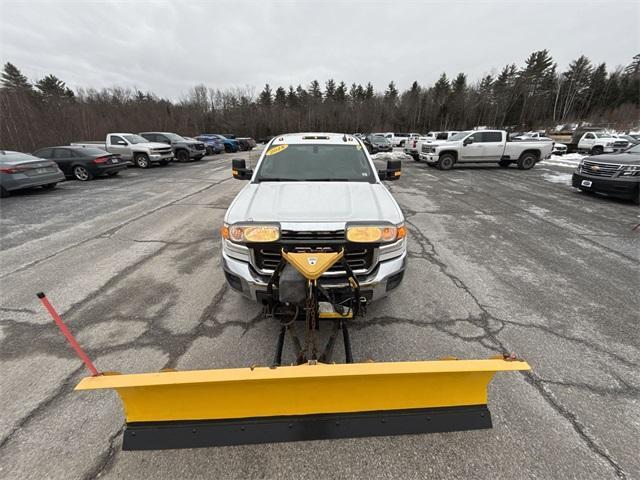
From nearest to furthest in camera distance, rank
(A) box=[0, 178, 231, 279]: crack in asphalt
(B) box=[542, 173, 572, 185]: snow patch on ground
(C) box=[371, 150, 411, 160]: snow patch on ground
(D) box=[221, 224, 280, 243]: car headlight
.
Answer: (D) box=[221, 224, 280, 243]: car headlight < (A) box=[0, 178, 231, 279]: crack in asphalt < (B) box=[542, 173, 572, 185]: snow patch on ground < (C) box=[371, 150, 411, 160]: snow patch on ground

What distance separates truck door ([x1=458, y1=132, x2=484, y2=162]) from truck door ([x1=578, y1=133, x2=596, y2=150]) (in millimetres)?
16618

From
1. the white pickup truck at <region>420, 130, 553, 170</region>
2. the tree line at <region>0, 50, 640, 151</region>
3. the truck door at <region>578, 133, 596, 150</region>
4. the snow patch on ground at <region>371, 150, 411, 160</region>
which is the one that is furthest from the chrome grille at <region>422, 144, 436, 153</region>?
the tree line at <region>0, 50, 640, 151</region>

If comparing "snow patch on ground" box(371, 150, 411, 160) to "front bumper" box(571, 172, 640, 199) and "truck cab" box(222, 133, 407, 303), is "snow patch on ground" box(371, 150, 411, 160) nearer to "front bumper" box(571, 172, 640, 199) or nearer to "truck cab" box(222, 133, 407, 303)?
"front bumper" box(571, 172, 640, 199)

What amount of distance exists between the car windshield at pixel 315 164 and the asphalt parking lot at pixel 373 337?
1.58m

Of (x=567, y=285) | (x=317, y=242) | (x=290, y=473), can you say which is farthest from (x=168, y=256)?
(x=567, y=285)

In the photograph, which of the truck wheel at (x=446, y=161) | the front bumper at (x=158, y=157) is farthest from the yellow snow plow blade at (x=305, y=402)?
the front bumper at (x=158, y=157)

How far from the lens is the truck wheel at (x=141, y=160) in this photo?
52.2 ft

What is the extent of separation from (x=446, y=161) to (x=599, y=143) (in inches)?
670

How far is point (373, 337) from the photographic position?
2764mm

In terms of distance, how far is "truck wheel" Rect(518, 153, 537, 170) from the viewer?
15.3 m

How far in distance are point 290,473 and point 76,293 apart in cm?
357

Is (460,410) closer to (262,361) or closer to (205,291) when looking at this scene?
(262,361)

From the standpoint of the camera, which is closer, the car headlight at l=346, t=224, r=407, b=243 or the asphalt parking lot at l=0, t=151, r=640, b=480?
the asphalt parking lot at l=0, t=151, r=640, b=480

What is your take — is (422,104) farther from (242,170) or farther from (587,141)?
(242,170)
